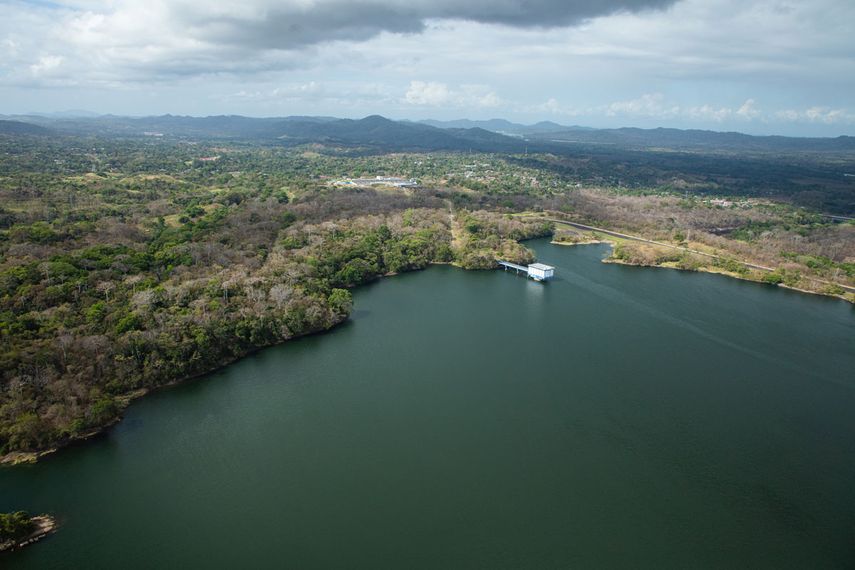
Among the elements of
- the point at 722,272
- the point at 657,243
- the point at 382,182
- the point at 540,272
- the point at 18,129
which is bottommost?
the point at 540,272

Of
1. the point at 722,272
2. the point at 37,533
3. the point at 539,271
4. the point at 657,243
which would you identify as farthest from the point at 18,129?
the point at 722,272

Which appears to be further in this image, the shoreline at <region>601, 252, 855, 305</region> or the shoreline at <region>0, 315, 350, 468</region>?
the shoreline at <region>601, 252, 855, 305</region>

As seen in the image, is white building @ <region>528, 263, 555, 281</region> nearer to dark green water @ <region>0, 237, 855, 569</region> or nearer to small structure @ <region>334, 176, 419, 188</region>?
dark green water @ <region>0, 237, 855, 569</region>

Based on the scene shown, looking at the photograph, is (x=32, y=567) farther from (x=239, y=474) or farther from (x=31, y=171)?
(x=31, y=171)

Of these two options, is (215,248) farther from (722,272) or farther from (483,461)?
(722,272)

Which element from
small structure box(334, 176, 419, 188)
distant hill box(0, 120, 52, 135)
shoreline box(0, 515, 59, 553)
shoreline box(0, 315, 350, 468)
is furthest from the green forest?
distant hill box(0, 120, 52, 135)

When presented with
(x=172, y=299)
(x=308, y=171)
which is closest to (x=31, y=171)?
(x=308, y=171)
